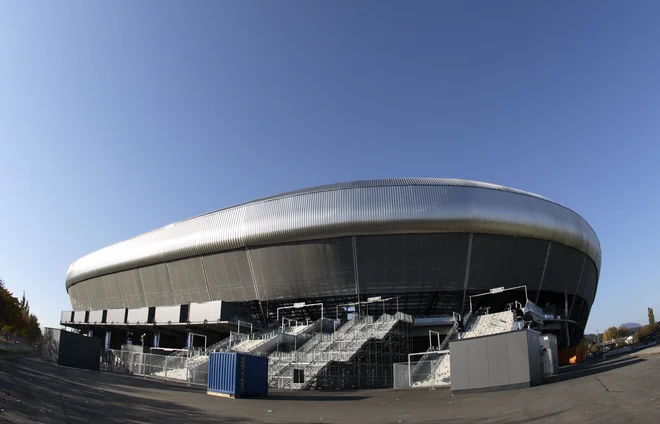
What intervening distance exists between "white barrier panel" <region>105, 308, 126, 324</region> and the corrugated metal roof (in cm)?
1852

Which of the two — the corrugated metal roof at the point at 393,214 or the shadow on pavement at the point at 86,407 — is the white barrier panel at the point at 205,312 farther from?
the shadow on pavement at the point at 86,407

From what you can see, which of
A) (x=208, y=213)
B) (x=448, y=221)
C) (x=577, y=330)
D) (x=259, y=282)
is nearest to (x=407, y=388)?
(x=448, y=221)

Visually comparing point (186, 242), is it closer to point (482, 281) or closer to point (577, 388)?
point (482, 281)

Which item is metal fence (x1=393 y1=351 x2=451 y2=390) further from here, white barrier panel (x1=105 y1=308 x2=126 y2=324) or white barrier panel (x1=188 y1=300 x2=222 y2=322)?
white barrier panel (x1=105 y1=308 x2=126 y2=324)

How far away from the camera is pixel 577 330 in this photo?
2430 inches

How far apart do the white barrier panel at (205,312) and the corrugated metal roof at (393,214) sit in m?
6.82

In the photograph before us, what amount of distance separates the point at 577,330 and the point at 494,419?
2240 inches

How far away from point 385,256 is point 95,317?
161 feet

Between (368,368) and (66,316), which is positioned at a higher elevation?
(66,316)

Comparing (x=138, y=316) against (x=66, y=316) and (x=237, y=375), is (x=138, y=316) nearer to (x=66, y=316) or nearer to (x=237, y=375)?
(x=66, y=316)

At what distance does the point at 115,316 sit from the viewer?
222 feet

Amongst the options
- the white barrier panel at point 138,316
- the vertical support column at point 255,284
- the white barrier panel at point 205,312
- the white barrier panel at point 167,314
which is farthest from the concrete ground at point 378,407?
the white barrier panel at point 138,316

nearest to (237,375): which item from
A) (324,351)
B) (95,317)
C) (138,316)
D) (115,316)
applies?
(324,351)

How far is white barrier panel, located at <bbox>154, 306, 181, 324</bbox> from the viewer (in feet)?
182
